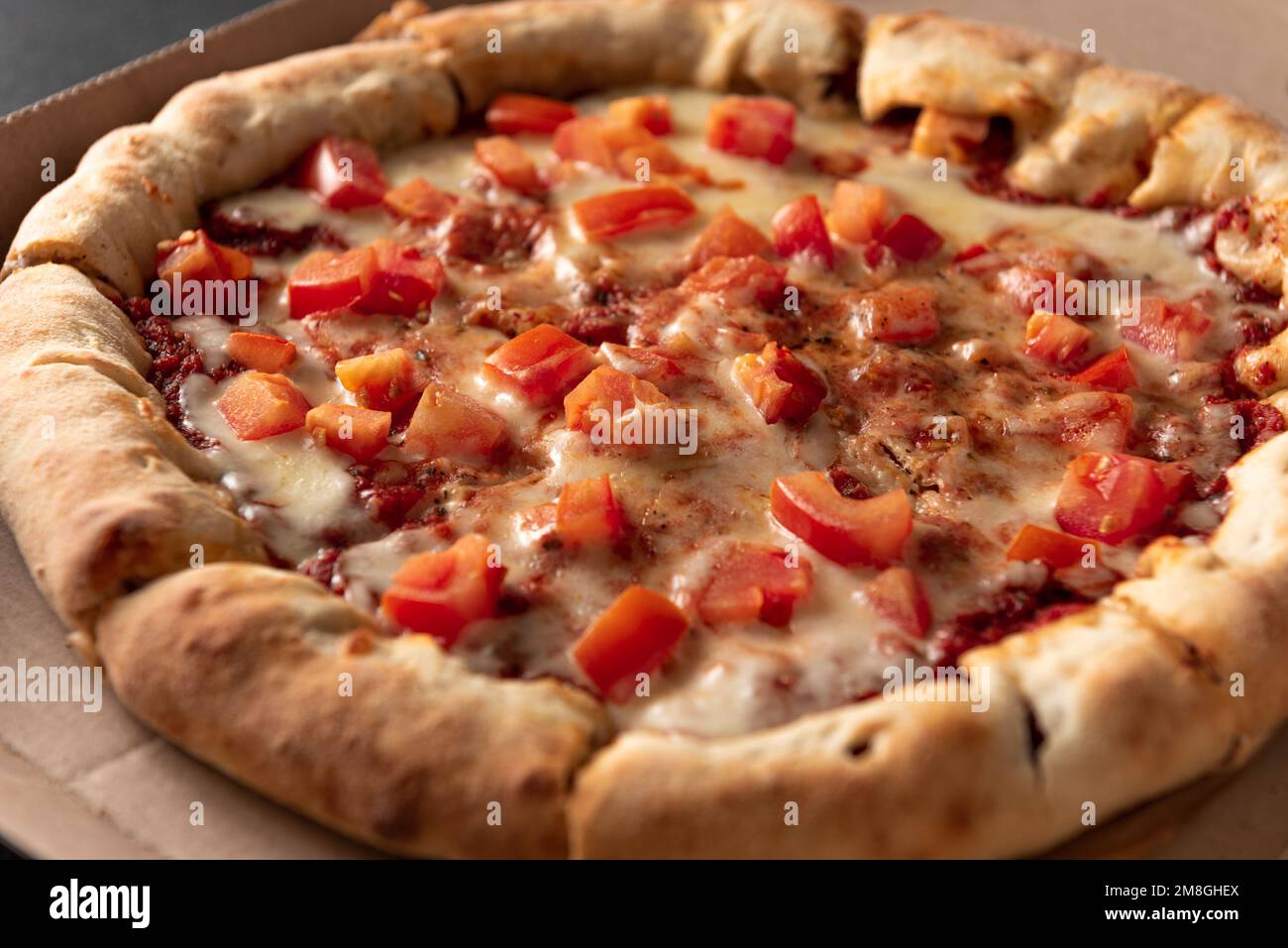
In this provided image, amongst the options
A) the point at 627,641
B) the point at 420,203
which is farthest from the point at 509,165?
the point at 627,641

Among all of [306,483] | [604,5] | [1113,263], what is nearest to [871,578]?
[306,483]

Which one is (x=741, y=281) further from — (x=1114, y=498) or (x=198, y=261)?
(x=198, y=261)

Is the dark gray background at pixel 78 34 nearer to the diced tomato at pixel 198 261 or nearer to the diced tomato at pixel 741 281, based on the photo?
the diced tomato at pixel 198 261

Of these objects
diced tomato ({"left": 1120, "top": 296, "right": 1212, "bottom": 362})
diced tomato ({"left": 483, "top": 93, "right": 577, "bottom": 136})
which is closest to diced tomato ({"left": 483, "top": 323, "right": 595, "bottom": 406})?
diced tomato ({"left": 483, "top": 93, "right": 577, "bottom": 136})

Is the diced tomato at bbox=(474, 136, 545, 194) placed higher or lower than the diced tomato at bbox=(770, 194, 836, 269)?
higher

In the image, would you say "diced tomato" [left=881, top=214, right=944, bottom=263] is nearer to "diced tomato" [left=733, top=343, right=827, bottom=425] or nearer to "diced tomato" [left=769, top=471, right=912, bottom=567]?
"diced tomato" [left=733, top=343, right=827, bottom=425]

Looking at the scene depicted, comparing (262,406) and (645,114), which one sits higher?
(645,114)

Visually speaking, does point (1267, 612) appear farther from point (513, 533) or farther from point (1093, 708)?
point (513, 533)
